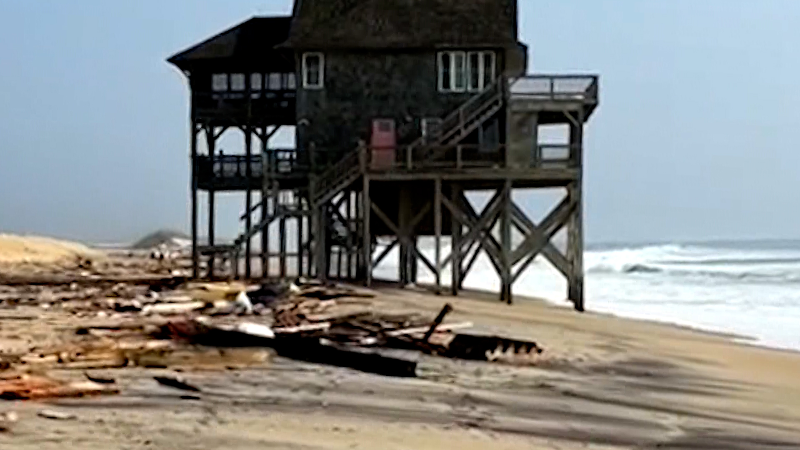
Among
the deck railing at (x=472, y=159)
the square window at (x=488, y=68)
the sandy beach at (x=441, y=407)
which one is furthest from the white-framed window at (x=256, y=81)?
the sandy beach at (x=441, y=407)

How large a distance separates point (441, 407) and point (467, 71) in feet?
84.1

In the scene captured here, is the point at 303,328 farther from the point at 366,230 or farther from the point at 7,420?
the point at 366,230

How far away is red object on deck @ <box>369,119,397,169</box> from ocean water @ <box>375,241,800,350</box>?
21.6ft

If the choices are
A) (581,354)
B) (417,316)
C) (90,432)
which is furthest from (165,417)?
(417,316)

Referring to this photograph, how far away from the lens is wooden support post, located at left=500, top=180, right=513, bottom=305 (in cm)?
3422

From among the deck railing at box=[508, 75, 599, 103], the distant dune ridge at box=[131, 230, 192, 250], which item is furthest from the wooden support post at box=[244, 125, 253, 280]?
the distant dune ridge at box=[131, 230, 192, 250]

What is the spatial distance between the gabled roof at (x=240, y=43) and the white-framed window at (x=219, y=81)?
76 cm

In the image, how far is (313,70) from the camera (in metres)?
38.6

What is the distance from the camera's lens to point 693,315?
35625mm

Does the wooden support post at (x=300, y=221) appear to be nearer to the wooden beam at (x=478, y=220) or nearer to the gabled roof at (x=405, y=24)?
the gabled roof at (x=405, y=24)

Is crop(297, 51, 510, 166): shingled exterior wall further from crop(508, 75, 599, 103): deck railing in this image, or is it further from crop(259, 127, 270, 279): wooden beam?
crop(508, 75, 599, 103): deck railing

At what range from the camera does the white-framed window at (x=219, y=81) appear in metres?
42.1

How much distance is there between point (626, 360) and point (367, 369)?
6.14 meters

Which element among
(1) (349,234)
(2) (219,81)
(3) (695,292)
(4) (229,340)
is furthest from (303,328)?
(3) (695,292)
